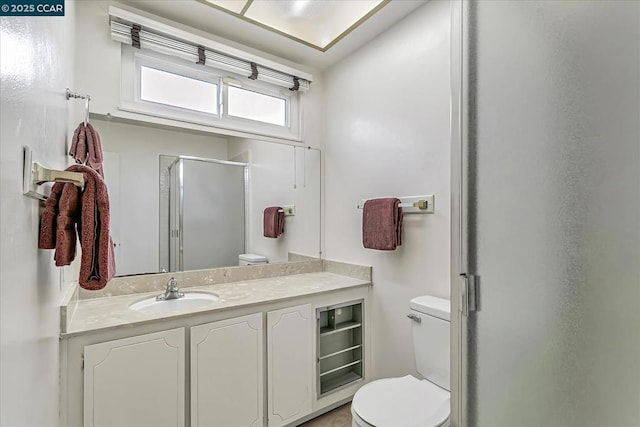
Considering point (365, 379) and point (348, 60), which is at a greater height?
point (348, 60)

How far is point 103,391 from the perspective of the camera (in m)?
1.31

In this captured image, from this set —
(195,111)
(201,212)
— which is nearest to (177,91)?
(195,111)

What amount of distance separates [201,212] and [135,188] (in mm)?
428

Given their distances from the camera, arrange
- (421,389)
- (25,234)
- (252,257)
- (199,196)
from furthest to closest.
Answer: (252,257), (199,196), (421,389), (25,234)

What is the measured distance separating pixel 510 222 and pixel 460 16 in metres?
0.49

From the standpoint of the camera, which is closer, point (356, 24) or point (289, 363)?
point (289, 363)

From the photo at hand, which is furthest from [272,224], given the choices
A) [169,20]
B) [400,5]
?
[400,5]

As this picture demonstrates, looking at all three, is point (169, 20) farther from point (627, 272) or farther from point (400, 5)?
point (627, 272)

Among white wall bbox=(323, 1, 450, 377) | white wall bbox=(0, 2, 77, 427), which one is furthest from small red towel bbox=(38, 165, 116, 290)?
white wall bbox=(323, 1, 450, 377)

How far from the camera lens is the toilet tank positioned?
1.58 meters

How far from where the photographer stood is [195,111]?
2084mm

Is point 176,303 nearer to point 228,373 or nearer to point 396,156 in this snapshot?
point 228,373

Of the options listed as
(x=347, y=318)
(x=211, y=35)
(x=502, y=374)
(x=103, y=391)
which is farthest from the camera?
(x=347, y=318)

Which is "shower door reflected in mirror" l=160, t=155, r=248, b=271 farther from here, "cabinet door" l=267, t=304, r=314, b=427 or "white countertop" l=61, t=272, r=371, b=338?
"cabinet door" l=267, t=304, r=314, b=427
